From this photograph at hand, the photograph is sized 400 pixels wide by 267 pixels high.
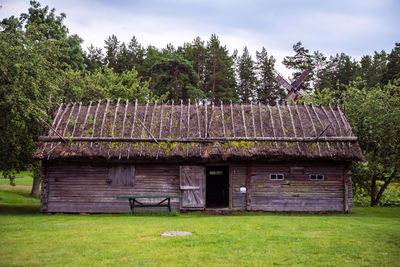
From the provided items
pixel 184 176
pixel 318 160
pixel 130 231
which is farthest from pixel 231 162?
pixel 130 231

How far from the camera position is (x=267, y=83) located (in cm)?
5475

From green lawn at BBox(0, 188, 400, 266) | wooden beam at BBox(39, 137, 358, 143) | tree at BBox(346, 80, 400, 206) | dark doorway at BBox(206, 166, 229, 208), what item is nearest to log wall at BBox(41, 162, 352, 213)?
wooden beam at BBox(39, 137, 358, 143)

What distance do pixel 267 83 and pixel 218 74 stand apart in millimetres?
9217

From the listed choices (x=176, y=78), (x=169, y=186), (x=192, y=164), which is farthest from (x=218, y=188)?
(x=176, y=78)

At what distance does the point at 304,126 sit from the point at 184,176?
6.95 meters

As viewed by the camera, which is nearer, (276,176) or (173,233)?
(173,233)

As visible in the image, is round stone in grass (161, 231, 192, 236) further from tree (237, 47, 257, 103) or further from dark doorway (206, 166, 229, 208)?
tree (237, 47, 257, 103)

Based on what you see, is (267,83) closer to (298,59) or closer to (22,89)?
(298,59)

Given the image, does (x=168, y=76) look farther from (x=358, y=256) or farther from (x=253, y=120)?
(x=358, y=256)

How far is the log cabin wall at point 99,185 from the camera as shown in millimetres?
18297

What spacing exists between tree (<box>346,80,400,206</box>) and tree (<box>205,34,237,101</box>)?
87.0 ft

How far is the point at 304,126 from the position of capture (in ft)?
64.1

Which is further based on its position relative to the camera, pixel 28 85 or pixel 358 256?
pixel 28 85

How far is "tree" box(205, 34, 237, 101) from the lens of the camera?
49.4 m
